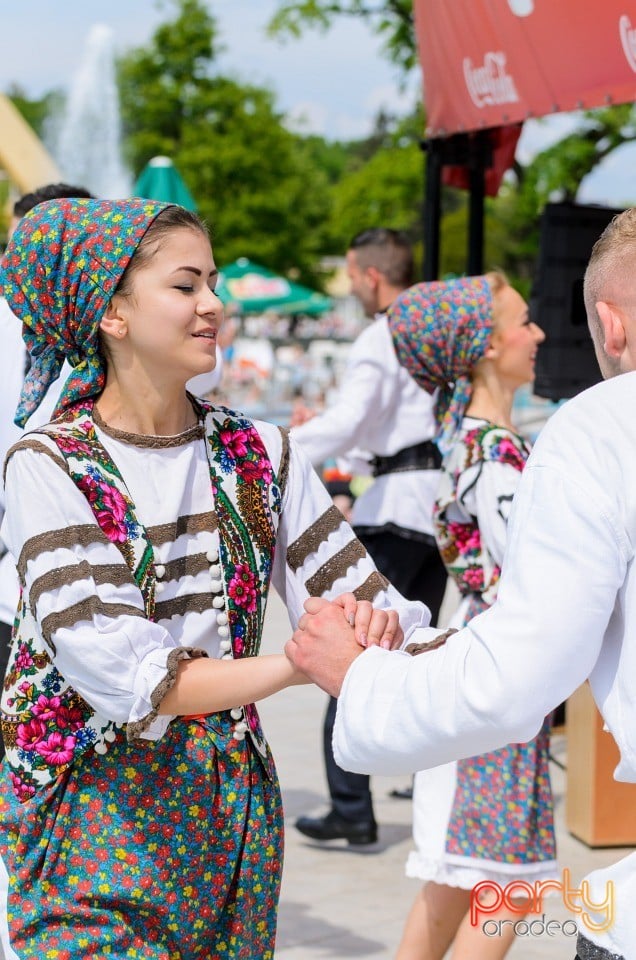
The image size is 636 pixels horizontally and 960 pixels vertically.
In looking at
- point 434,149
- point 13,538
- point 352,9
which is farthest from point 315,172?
point 13,538

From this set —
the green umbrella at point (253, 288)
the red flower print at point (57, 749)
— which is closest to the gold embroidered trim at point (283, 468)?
the red flower print at point (57, 749)

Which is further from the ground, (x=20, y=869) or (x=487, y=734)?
(x=487, y=734)

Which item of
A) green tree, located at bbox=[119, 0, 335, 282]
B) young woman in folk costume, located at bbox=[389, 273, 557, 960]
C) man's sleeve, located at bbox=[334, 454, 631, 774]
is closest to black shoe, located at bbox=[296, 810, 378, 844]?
young woman in folk costume, located at bbox=[389, 273, 557, 960]

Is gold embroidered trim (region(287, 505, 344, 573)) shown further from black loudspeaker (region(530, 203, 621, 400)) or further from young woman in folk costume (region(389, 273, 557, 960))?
black loudspeaker (region(530, 203, 621, 400))

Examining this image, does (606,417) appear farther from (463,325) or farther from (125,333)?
(463,325)

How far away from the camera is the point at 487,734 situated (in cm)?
171

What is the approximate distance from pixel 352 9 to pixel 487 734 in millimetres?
17448

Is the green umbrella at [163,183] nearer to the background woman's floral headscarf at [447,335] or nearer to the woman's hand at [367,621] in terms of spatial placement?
the background woman's floral headscarf at [447,335]

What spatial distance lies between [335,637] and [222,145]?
54.3 metres

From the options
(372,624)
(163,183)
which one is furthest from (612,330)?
(163,183)

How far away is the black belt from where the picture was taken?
17.2 feet

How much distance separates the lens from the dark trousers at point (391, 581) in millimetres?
5078

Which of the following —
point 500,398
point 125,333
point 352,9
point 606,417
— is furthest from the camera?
point 352,9

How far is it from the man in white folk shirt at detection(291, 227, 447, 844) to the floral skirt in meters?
2.87
